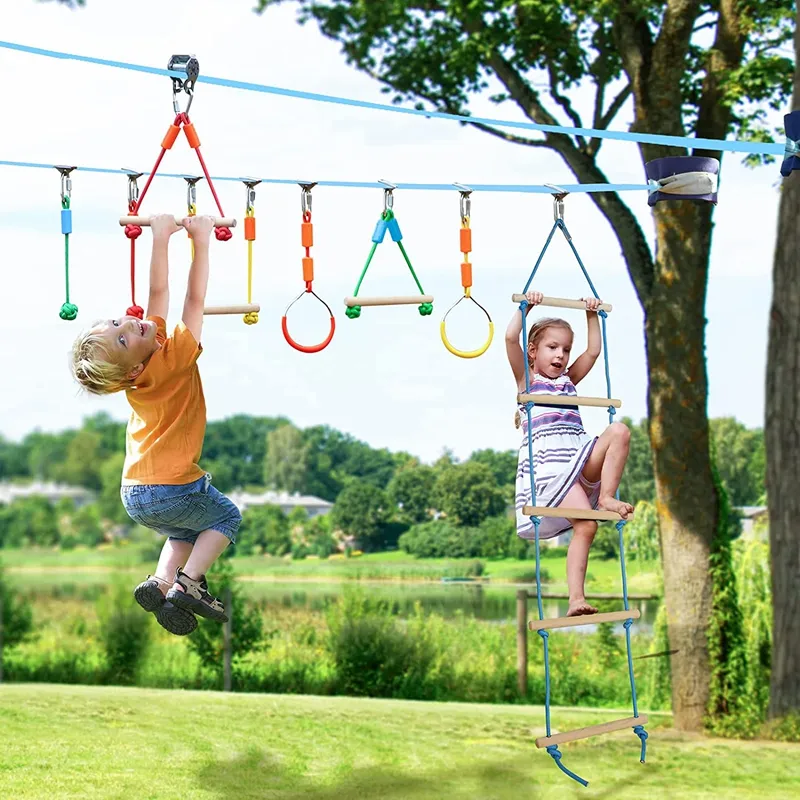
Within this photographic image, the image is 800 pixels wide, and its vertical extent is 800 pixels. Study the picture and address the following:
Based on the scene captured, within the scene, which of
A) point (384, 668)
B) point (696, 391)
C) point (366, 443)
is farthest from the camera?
point (366, 443)

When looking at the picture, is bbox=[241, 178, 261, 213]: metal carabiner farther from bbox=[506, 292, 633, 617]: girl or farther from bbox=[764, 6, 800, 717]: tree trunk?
bbox=[764, 6, 800, 717]: tree trunk

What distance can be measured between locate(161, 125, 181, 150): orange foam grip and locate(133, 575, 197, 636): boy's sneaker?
4.84 ft

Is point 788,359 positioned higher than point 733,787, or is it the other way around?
point 788,359

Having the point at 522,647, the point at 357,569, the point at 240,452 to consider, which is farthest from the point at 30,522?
the point at 522,647

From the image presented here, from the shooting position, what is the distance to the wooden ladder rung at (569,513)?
3998 mm

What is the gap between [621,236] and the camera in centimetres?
952

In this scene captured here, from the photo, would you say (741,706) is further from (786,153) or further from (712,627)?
(786,153)

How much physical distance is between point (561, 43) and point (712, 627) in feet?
16.5

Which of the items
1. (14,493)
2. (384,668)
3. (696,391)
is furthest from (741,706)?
(14,493)

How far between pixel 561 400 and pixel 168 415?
1.40 m

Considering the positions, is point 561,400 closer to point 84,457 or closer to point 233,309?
point 233,309

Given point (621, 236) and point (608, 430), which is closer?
point (608, 430)

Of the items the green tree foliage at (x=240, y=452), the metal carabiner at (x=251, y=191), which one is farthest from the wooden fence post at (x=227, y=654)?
the metal carabiner at (x=251, y=191)

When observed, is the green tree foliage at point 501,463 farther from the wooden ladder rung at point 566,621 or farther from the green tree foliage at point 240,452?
the wooden ladder rung at point 566,621
